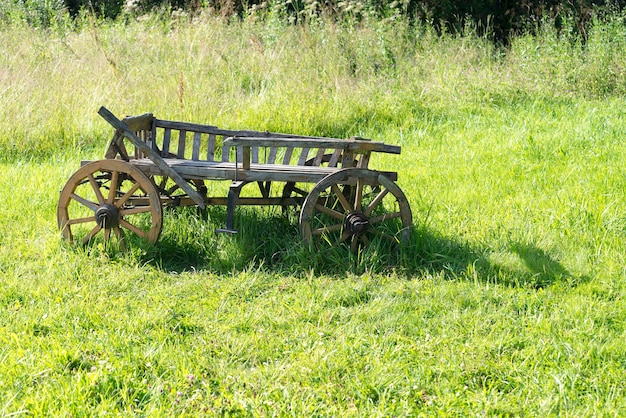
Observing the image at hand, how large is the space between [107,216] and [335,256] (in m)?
1.60

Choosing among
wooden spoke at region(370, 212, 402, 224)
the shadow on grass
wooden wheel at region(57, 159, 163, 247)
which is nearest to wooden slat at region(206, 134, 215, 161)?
the shadow on grass

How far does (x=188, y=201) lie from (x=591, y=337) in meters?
2.90

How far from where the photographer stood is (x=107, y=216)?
17.0 feet

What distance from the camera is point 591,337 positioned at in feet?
13.7

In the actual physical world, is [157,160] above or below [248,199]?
above

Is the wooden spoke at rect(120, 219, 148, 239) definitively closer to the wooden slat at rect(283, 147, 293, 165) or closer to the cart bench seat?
the cart bench seat

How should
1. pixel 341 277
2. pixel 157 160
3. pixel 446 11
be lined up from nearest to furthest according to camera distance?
pixel 341 277, pixel 157 160, pixel 446 11

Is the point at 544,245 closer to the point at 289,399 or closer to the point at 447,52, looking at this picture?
the point at 289,399

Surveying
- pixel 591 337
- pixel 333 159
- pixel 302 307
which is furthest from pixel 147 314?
pixel 591 337

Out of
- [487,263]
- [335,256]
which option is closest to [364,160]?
[335,256]

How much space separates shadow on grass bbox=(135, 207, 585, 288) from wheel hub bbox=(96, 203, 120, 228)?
1.03 ft

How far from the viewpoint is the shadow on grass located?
504cm

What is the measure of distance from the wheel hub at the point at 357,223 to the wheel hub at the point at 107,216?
A: 1.61 meters

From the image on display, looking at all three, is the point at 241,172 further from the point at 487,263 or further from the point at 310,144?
the point at 487,263
